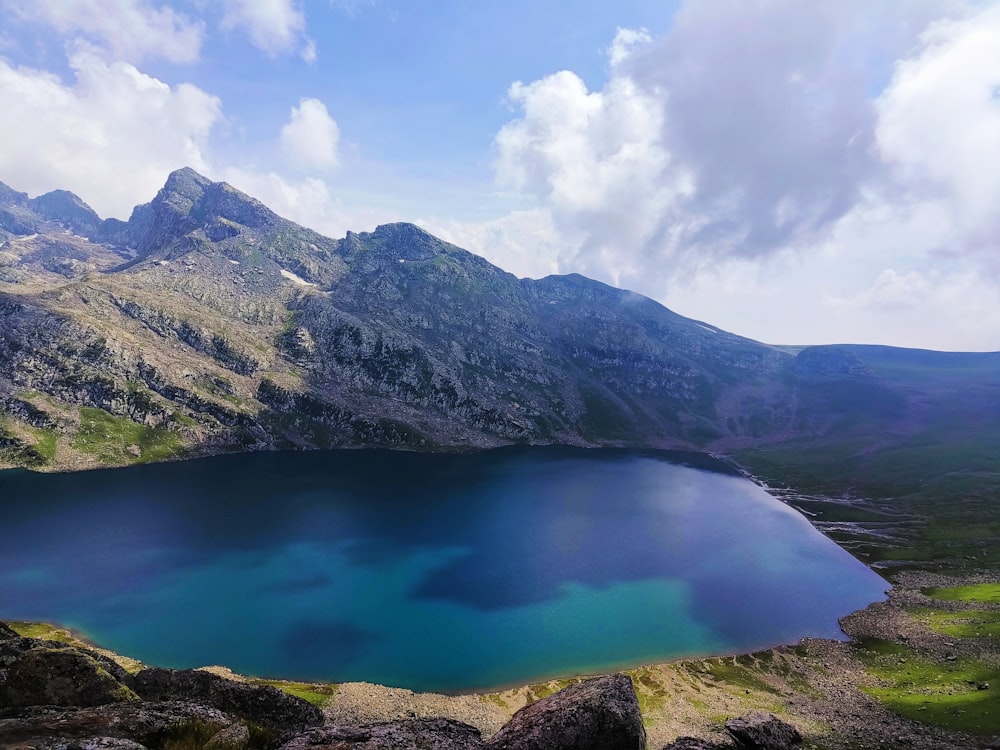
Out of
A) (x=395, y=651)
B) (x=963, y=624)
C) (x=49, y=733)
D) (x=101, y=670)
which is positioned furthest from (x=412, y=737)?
(x=963, y=624)

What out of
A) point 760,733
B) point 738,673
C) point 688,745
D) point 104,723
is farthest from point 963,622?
point 104,723

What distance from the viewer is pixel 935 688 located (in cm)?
6600

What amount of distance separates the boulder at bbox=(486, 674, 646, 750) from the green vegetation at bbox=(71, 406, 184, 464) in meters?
206

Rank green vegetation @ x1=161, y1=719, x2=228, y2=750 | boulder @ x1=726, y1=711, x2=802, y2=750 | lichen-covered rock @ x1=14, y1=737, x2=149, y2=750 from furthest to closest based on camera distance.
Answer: boulder @ x1=726, y1=711, x2=802, y2=750 → green vegetation @ x1=161, y1=719, x2=228, y2=750 → lichen-covered rock @ x1=14, y1=737, x2=149, y2=750

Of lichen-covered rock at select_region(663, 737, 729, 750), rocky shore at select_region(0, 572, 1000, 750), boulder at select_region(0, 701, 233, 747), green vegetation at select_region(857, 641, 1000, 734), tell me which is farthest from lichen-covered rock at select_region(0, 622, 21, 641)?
green vegetation at select_region(857, 641, 1000, 734)

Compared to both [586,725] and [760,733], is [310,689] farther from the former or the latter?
[586,725]

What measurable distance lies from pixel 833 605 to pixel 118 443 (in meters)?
229

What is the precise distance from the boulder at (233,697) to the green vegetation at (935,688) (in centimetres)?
7054

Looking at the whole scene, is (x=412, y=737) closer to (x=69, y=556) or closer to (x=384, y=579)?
(x=384, y=579)

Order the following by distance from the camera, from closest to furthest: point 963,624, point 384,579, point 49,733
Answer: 1. point 49,733
2. point 963,624
3. point 384,579

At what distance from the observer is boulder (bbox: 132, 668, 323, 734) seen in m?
27.0

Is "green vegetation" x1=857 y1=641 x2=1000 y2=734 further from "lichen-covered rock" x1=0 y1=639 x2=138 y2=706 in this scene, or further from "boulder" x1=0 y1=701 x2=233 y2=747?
"lichen-covered rock" x1=0 y1=639 x2=138 y2=706

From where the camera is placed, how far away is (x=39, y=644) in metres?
27.8

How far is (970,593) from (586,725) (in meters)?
122
